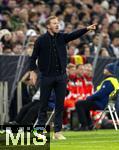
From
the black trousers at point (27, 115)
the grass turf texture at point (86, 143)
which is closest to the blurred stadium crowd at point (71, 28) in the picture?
the black trousers at point (27, 115)

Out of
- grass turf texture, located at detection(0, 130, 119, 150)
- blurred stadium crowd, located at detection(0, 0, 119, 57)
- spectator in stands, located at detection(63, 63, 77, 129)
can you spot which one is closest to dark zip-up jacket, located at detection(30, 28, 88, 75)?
grass turf texture, located at detection(0, 130, 119, 150)

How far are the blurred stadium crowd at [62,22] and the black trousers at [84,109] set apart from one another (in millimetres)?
2437

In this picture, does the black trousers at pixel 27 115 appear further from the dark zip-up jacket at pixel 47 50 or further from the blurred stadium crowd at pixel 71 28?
the dark zip-up jacket at pixel 47 50

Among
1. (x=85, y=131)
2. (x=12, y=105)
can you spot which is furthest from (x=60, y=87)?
(x=12, y=105)

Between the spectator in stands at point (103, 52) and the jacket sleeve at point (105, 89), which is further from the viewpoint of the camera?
the spectator in stands at point (103, 52)

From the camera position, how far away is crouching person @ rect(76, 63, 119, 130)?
1992cm

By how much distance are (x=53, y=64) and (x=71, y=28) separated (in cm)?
853

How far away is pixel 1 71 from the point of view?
21250 millimetres

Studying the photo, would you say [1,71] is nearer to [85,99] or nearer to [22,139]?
[85,99]

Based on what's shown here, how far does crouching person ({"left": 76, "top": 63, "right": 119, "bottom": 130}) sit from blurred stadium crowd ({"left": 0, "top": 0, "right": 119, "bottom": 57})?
2497 millimetres

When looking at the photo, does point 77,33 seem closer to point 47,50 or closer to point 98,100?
point 47,50

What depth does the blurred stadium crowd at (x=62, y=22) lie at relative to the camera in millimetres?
22188

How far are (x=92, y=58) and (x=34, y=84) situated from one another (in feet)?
8.72

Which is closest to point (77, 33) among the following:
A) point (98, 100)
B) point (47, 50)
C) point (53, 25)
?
point (53, 25)
